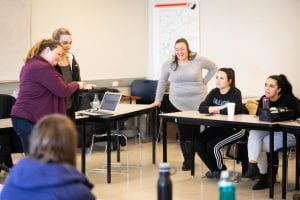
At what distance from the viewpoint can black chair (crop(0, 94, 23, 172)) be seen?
5.39 meters

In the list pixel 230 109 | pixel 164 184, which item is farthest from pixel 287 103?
pixel 164 184

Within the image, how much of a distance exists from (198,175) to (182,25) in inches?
128

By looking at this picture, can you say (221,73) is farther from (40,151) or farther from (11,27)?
(40,151)

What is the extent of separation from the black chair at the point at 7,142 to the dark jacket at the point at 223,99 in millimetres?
1891

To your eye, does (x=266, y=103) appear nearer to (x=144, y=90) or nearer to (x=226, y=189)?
(x=226, y=189)

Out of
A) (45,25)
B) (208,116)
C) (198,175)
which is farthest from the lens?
(45,25)

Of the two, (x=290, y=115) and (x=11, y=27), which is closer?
(x=290, y=115)

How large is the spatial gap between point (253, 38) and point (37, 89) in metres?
4.29

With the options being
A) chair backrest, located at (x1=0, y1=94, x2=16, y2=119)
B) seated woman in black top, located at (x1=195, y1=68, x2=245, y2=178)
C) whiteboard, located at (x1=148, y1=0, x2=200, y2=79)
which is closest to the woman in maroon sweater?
chair backrest, located at (x1=0, y1=94, x2=16, y2=119)

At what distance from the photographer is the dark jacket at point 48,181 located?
79.0 inches

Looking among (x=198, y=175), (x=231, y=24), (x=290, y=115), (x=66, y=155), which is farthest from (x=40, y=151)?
(x=231, y=24)

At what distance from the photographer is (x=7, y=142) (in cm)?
542

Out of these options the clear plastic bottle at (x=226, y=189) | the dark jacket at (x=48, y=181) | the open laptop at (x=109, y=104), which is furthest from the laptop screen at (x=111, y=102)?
the clear plastic bottle at (x=226, y=189)

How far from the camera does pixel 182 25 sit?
332 inches
